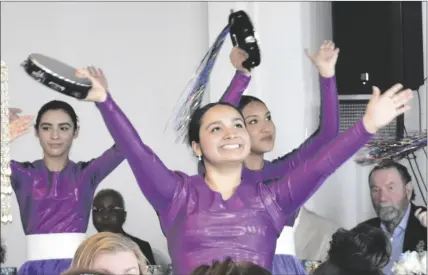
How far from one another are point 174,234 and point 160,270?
1.75m

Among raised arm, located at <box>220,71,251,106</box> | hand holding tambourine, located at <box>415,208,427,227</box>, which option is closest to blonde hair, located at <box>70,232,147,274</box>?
raised arm, located at <box>220,71,251,106</box>

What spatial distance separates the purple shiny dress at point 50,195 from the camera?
169 inches

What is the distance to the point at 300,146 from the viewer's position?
386cm

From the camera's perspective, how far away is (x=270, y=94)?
5.25 meters

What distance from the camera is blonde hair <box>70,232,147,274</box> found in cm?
275

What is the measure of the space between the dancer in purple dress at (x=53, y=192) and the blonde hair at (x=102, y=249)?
57.7 inches

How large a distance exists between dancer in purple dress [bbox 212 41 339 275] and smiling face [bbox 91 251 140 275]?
0.97 metres

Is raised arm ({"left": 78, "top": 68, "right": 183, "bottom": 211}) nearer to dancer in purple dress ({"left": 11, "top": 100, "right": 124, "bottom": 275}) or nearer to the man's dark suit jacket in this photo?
dancer in purple dress ({"left": 11, "top": 100, "right": 124, "bottom": 275})

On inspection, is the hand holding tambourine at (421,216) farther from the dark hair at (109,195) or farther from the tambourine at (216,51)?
the dark hair at (109,195)

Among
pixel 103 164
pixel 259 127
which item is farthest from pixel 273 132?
pixel 103 164

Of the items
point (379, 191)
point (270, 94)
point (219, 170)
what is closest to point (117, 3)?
point (270, 94)

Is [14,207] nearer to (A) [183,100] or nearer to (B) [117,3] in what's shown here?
(B) [117,3]

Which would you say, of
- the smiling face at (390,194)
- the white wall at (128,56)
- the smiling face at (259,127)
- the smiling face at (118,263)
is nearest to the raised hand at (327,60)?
the smiling face at (259,127)

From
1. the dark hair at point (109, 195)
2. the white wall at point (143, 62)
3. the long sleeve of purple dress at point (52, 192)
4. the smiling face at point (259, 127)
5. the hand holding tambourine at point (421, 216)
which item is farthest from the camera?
the white wall at point (143, 62)
